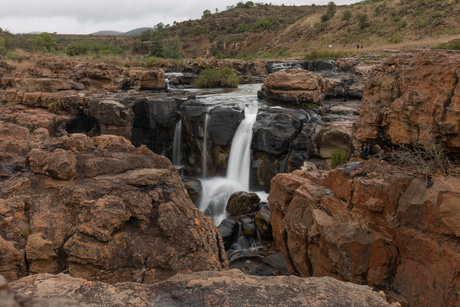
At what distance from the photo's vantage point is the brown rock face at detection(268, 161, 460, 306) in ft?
13.8

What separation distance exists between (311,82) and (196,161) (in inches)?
245

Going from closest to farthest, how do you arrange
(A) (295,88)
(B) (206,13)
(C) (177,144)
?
(C) (177,144), (A) (295,88), (B) (206,13)

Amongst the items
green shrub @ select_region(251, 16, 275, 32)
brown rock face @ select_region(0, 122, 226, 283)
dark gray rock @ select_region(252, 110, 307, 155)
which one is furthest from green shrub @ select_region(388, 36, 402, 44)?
brown rock face @ select_region(0, 122, 226, 283)

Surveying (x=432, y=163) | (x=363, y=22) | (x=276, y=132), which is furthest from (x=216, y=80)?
(x=363, y=22)

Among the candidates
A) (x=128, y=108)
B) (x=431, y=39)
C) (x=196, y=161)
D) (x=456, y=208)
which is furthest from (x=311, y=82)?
(x=431, y=39)

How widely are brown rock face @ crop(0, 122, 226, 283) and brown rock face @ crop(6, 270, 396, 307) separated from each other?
1089 millimetres

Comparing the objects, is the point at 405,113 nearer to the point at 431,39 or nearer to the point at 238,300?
the point at 238,300

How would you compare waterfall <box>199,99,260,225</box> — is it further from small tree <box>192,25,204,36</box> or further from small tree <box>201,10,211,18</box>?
small tree <box>201,10,211,18</box>

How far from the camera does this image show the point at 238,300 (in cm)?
213

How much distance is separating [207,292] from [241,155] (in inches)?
416

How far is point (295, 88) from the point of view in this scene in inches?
584

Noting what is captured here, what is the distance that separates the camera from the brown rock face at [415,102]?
4.73m

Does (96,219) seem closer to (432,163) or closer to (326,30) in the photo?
(432,163)

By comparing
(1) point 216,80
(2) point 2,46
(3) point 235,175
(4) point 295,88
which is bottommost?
(3) point 235,175
